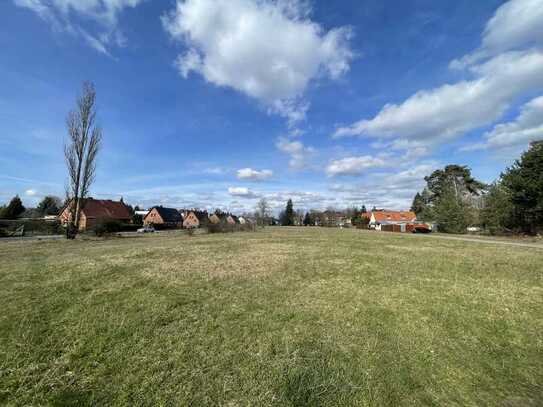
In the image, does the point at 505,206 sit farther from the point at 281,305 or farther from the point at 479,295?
the point at 281,305

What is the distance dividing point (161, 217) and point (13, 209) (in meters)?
27.3

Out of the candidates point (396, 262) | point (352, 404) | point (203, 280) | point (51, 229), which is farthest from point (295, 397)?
point (51, 229)

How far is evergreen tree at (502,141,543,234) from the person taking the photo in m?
24.0

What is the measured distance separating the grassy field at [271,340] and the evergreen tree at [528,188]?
24027mm

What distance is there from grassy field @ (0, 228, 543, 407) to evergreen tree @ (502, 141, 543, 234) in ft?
78.8

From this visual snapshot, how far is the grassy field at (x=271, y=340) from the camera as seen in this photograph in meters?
2.98

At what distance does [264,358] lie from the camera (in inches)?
141

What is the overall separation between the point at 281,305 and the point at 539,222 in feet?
110

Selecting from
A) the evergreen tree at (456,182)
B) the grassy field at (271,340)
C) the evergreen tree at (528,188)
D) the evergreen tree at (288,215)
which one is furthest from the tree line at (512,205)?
the evergreen tree at (288,215)

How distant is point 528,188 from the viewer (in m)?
24.4

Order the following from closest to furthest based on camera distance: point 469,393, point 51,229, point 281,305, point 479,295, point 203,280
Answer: point 469,393, point 281,305, point 479,295, point 203,280, point 51,229

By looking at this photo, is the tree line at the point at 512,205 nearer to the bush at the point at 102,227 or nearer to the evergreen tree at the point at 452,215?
the evergreen tree at the point at 452,215

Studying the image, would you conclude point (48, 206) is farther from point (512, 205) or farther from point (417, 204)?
point (417, 204)

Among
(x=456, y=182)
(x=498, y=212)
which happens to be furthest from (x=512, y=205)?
(x=456, y=182)
